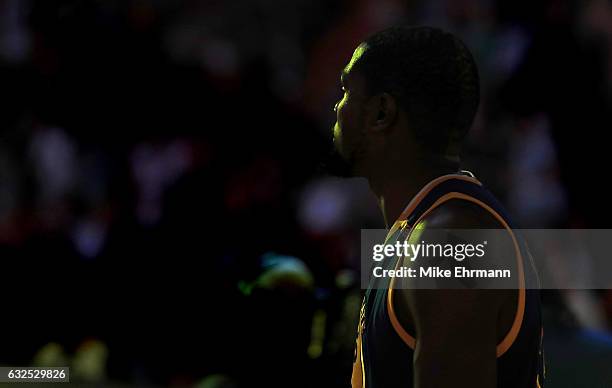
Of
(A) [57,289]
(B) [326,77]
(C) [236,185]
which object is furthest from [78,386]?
(B) [326,77]

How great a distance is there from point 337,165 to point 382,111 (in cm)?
21

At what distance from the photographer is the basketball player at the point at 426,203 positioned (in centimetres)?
161

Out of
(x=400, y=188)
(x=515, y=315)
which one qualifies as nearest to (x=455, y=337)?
(x=515, y=315)

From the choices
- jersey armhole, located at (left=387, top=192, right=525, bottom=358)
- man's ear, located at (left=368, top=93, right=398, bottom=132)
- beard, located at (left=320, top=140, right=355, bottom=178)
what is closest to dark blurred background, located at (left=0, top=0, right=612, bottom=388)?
beard, located at (left=320, top=140, right=355, bottom=178)

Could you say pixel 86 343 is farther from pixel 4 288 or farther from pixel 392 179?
pixel 392 179

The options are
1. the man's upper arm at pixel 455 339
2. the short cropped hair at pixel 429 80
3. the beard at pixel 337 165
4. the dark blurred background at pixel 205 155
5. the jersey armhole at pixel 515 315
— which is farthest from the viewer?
the dark blurred background at pixel 205 155

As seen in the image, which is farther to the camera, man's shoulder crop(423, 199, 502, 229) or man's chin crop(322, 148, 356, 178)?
man's chin crop(322, 148, 356, 178)

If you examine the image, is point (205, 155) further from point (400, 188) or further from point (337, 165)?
point (400, 188)

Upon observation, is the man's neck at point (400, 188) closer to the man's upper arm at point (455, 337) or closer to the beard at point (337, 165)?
the beard at point (337, 165)

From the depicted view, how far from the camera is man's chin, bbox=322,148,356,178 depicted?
6.86 ft

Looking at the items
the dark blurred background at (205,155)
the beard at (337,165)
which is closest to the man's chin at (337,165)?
the beard at (337,165)

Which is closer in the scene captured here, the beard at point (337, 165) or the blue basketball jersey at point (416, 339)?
the blue basketball jersey at point (416, 339)

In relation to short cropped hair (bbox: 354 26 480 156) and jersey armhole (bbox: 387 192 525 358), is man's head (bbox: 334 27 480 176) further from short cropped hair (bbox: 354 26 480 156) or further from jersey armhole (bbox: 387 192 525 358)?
jersey armhole (bbox: 387 192 525 358)

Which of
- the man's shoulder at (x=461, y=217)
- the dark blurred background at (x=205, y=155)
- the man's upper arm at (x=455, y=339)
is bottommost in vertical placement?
the man's upper arm at (x=455, y=339)
